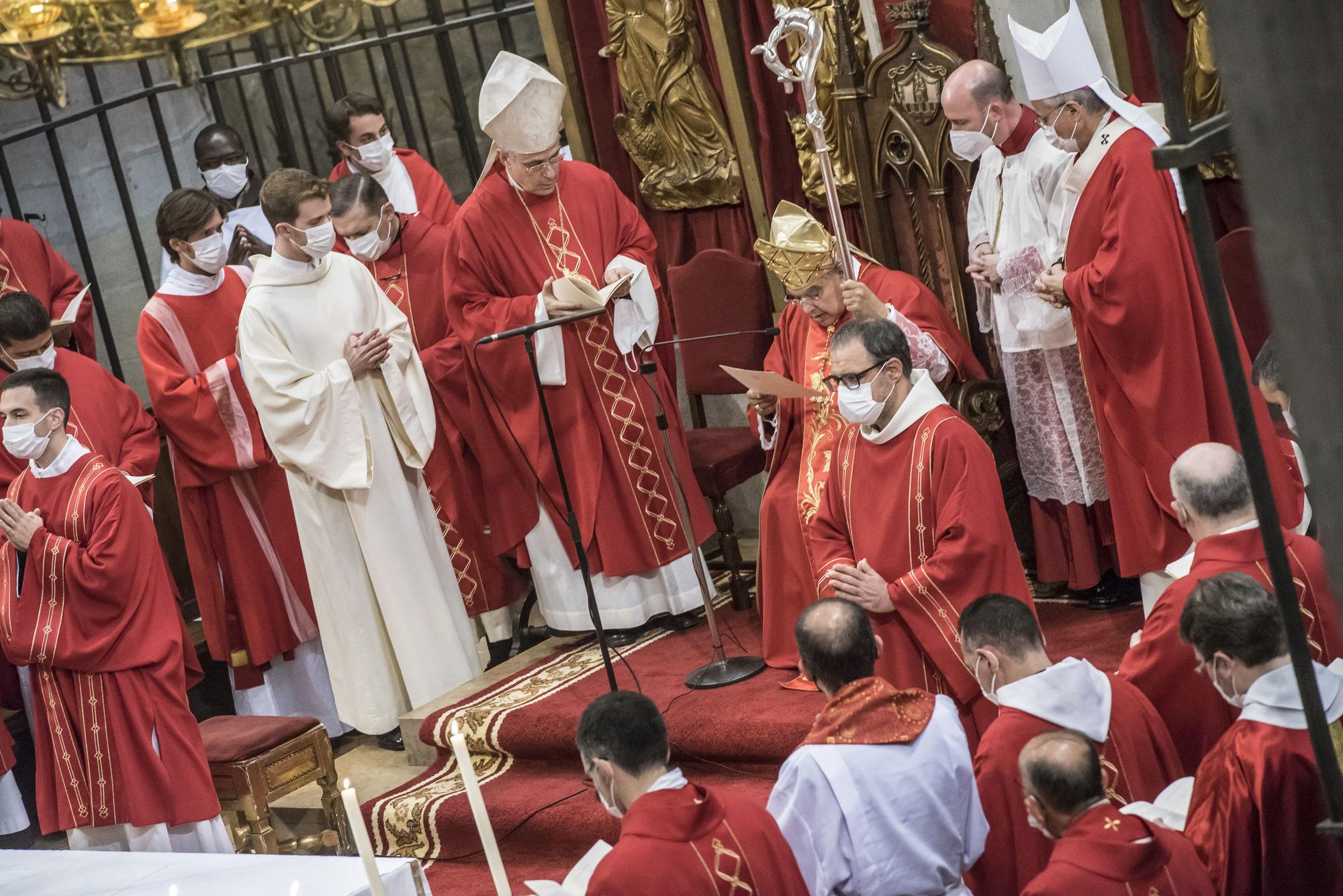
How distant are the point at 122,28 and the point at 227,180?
1.94 m

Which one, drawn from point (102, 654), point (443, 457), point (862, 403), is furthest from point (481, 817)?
point (443, 457)

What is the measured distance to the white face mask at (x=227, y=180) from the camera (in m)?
7.53

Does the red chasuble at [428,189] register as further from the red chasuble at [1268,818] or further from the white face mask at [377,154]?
the red chasuble at [1268,818]

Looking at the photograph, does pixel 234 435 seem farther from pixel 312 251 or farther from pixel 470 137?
pixel 470 137

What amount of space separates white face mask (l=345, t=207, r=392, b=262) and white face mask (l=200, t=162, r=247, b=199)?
1414mm

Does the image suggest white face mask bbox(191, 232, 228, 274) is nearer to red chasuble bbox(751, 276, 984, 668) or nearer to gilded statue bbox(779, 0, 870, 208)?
gilded statue bbox(779, 0, 870, 208)

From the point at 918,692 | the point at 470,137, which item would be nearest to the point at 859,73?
the point at 470,137

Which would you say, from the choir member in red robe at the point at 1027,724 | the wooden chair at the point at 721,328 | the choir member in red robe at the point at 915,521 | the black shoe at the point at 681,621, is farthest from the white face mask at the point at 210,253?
the choir member in red robe at the point at 1027,724

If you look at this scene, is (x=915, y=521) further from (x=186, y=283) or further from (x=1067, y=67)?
(x=186, y=283)

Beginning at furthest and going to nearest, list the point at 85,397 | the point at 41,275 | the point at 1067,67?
the point at 41,275, the point at 85,397, the point at 1067,67

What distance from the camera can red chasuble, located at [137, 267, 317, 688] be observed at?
632cm

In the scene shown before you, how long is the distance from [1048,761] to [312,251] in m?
3.97

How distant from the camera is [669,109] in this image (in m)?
7.00

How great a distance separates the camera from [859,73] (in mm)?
5934
